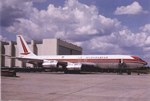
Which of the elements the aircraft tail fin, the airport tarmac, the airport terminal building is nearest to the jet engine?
the aircraft tail fin

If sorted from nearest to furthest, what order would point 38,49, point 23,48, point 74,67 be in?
point 74,67, point 23,48, point 38,49

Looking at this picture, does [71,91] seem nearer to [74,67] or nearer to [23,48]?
[74,67]

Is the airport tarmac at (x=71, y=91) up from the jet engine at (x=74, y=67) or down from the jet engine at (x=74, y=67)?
down

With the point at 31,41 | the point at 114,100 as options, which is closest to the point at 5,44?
the point at 31,41

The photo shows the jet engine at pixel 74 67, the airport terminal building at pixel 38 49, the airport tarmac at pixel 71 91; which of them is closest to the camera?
the airport tarmac at pixel 71 91

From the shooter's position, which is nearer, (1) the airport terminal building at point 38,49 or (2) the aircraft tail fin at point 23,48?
(2) the aircraft tail fin at point 23,48

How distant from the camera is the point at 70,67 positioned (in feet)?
157

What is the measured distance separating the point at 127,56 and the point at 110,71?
834cm

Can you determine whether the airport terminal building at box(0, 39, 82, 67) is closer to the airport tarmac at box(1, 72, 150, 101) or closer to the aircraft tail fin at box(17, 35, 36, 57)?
the aircraft tail fin at box(17, 35, 36, 57)

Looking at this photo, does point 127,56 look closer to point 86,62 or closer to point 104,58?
point 104,58

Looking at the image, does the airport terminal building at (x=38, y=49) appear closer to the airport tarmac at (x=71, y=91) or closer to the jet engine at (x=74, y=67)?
the jet engine at (x=74, y=67)

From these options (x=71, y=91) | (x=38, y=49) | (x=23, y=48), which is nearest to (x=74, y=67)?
(x=23, y=48)

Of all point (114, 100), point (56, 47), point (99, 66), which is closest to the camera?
point (114, 100)

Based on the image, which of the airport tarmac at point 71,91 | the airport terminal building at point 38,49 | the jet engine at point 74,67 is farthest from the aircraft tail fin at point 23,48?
the airport tarmac at point 71,91
